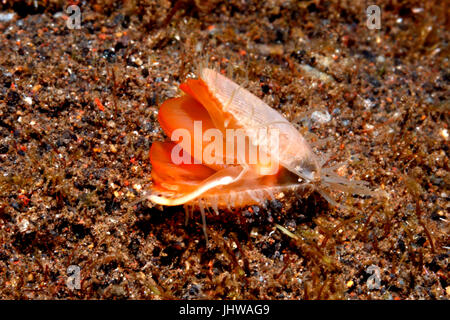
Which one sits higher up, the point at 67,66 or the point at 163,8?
the point at 163,8

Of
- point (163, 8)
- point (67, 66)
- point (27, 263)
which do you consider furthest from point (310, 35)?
point (27, 263)

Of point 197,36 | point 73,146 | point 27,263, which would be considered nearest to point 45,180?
point 73,146

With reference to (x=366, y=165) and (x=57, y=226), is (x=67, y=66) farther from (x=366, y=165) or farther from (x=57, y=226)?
(x=366, y=165)

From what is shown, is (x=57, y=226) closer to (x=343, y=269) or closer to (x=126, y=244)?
(x=126, y=244)

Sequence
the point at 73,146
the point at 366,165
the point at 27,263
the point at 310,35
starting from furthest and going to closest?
the point at 310,35 → the point at 366,165 → the point at 73,146 → the point at 27,263

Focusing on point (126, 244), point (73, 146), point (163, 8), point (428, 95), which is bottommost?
point (126, 244)

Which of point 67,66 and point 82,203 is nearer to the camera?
point 82,203

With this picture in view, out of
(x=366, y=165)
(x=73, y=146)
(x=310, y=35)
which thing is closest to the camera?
(x=73, y=146)
